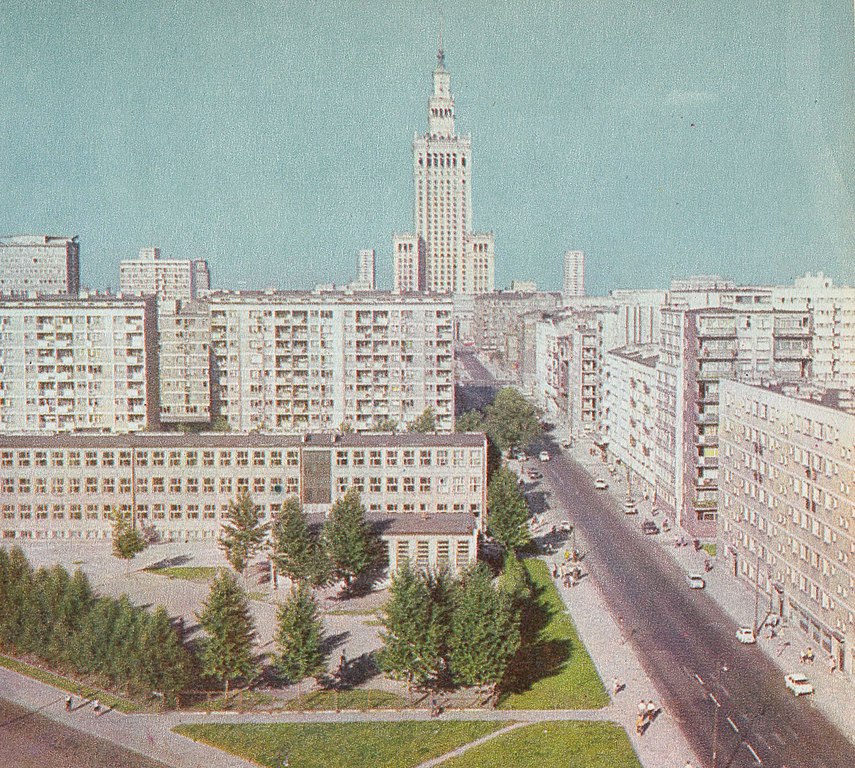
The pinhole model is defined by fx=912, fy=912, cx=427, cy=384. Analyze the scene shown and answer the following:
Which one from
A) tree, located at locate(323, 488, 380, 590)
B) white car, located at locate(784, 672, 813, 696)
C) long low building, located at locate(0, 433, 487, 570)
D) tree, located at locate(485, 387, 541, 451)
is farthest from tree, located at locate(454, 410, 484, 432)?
white car, located at locate(784, 672, 813, 696)

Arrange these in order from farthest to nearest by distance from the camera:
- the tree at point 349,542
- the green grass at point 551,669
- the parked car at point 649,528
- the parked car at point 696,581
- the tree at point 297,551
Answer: the parked car at point 649,528 < the parked car at point 696,581 < the tree at point 349,542 < the tree at point 297,551 < the green grass at point 551,669

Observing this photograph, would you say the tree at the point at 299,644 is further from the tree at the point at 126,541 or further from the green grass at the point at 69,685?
the tree at the point at 126,541

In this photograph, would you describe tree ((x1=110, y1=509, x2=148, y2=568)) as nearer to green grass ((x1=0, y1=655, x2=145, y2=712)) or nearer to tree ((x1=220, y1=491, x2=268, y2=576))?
tree ((x1=220, y1=491, x2=268, y2=576))

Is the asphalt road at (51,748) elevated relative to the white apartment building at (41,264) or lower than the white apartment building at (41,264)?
lower

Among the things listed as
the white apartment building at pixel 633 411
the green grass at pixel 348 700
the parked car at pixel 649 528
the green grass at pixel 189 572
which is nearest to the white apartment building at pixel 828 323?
the white apartment building at pixel 633 411

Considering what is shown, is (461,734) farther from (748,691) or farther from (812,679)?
(812,679)

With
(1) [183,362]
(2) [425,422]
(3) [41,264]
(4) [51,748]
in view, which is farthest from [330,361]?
(3) [41,264]

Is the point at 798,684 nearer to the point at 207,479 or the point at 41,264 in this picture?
the point at 207,479

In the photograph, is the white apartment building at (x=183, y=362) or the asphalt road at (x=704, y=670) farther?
→ the white apartment building at (x=183, y=362)
